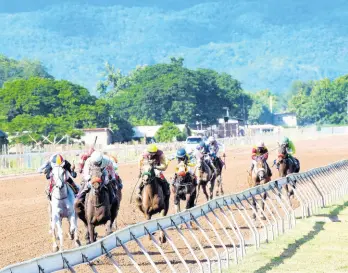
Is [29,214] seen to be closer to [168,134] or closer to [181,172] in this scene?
[181,172]

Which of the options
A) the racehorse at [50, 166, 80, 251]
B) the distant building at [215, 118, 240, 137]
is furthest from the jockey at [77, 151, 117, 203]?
the distant building at [215, 118, 240, 137]

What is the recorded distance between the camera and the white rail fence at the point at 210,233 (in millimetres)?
10055

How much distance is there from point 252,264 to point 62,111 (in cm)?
7663

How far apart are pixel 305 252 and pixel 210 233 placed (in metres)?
2.86

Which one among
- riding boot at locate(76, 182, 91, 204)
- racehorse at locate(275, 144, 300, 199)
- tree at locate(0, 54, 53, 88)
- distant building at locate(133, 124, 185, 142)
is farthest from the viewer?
tree at locate(0, 54, 53, 88)

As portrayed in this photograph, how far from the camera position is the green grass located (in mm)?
13805

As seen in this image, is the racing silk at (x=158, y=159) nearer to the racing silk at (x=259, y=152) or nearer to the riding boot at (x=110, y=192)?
the riding boot at (x=110, y=192)

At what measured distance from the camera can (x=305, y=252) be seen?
1534 centimetres

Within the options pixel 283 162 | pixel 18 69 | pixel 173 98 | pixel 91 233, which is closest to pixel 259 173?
pixel 283 162

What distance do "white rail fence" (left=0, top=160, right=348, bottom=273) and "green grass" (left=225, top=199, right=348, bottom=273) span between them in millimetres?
246

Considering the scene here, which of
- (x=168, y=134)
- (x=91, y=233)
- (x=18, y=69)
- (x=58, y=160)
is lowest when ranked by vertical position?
(x=91, y=233)

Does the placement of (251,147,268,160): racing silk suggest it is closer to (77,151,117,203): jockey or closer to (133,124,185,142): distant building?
(77,151,117,203): jockey

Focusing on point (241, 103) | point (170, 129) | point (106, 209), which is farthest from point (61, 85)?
point (106, 209)

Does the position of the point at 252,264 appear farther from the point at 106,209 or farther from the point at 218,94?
the point at 218,94
